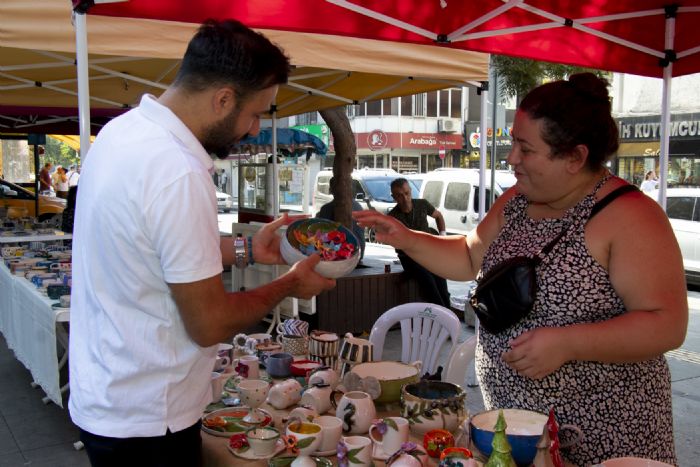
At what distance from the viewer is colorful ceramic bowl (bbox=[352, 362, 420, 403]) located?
193cm

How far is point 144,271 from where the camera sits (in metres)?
1.22

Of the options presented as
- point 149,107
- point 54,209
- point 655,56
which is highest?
point 655,56

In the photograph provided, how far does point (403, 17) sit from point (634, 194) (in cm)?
204

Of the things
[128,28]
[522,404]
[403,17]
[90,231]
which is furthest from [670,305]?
[128,28]

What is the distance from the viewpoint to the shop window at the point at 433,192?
11.6 m

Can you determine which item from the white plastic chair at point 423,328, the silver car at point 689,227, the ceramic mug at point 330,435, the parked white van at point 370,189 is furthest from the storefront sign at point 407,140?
the ceramic mug at point 330,435

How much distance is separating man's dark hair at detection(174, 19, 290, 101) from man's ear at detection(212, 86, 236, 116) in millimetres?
12

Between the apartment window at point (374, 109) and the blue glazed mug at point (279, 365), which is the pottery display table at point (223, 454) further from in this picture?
the apartment window at point (374, 109)

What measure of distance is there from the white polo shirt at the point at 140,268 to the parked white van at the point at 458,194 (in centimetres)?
973

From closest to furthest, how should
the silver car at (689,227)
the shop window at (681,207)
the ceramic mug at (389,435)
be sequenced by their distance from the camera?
the ceramic mug at (389,435) → the silver car at (689,227) → the shop window at (681,207)

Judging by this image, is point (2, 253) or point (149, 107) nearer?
point (149, 107)

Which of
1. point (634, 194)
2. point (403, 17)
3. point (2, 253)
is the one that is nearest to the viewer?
point (634, 194)

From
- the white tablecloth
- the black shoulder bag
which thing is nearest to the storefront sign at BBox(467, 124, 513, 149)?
the white tablecloth

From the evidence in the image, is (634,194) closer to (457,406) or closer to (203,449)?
(457,406)
